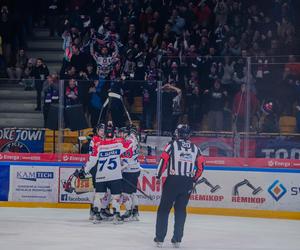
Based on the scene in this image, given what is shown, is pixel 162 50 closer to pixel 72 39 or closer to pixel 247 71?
pixel 72 39

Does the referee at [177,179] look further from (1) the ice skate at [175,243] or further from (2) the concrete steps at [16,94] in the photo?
(2) the concrete steps at [16,94]

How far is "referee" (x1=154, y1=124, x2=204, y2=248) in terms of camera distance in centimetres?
1330

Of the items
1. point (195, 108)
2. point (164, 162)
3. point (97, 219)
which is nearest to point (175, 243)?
point (164, 162)

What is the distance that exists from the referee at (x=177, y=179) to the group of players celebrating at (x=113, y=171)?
2.61 meters

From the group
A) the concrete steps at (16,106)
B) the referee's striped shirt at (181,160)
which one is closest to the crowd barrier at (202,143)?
the concrete steps at (16,106)

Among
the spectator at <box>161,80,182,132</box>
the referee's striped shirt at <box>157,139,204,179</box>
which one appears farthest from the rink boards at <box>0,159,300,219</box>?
the referee's striped shirt at <box>157,139,204,179</box>

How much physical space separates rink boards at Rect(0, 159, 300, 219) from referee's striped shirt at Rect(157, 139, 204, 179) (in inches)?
179

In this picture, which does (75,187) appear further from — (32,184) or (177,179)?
(177,179)

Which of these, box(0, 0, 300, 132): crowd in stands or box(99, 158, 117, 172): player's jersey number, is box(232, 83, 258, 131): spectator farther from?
box(99, 158, 117, 172): player's jersey number

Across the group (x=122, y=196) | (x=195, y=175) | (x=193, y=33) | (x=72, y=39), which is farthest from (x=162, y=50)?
(x=195, y=175)

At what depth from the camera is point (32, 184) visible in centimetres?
1903

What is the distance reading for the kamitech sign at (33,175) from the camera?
19.0 metres

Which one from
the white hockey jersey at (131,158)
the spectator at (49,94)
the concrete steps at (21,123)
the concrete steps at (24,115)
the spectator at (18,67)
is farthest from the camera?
the spectator at (18,67)

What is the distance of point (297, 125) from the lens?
1816cm
